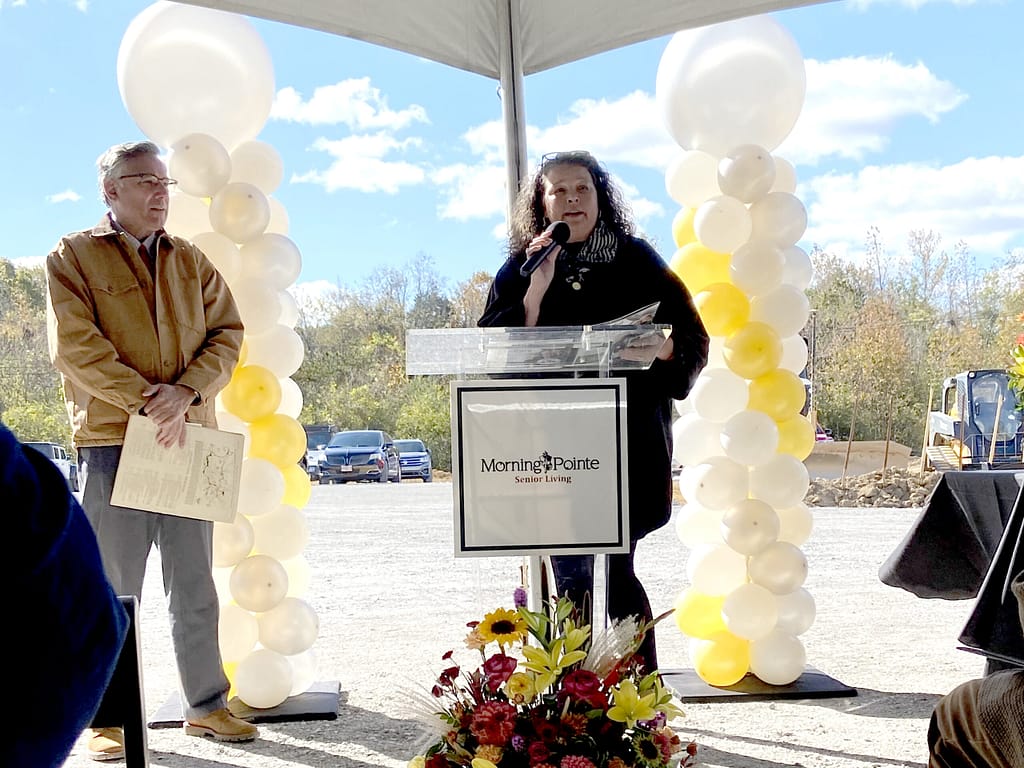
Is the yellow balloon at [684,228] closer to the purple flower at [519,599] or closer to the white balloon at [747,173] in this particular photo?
the white balloon at [747,173]

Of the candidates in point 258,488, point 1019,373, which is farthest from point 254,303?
point 1019,373

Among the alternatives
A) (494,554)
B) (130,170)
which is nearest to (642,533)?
(494,554)

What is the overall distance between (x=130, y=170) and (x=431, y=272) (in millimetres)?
15202

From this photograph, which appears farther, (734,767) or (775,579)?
(775,579)

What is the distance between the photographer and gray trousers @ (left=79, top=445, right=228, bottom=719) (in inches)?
113

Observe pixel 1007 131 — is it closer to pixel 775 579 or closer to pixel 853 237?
pixel 853 237

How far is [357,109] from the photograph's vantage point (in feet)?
83.1

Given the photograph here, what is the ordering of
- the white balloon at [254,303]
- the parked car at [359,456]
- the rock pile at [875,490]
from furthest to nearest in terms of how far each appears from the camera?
the parked car at [359,456], the rock pile at [875,490], the white balloon at [254,303]

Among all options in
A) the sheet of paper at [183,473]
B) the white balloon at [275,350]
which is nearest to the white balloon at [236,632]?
the sheet of paper at [183,473]

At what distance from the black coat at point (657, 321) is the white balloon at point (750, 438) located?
1.86ft

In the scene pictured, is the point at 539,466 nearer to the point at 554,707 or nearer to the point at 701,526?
the point at 554,707

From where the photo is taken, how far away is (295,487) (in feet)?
11.0

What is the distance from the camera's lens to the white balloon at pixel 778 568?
129 inches

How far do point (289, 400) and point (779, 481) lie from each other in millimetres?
1521
